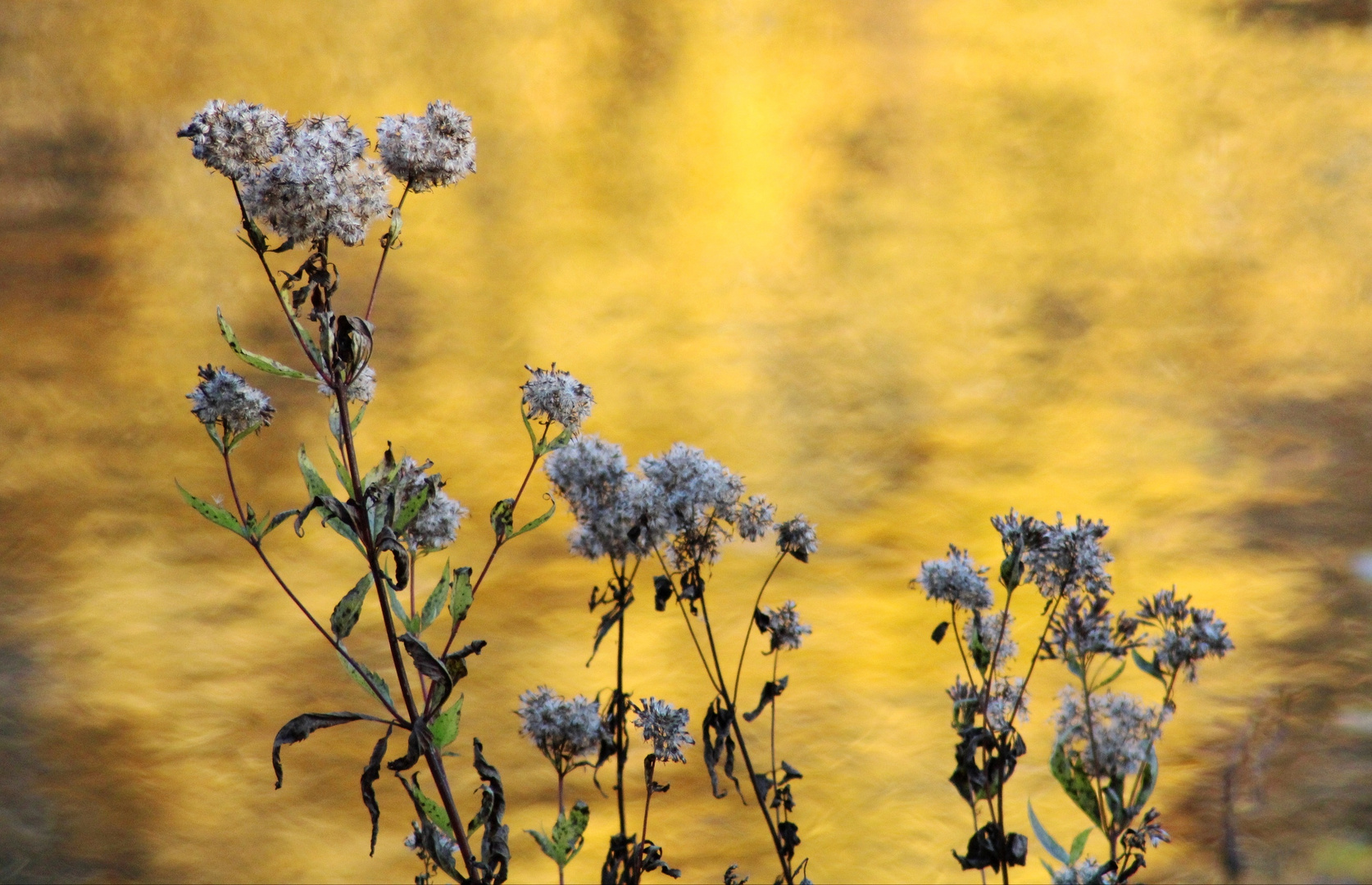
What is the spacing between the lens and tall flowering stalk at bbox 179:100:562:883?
2.31 feet

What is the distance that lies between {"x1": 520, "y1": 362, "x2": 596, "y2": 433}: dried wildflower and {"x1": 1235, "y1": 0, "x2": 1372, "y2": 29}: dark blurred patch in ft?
4.29

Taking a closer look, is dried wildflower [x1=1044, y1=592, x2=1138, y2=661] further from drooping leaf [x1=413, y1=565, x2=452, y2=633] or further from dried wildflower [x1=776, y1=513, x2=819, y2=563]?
drooping leaf [x1=413, y1=565, x2=452, y2=633]

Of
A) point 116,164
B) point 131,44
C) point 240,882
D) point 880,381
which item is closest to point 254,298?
point 116,164

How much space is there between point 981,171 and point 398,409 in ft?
2.90

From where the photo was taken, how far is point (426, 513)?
0.80 metres

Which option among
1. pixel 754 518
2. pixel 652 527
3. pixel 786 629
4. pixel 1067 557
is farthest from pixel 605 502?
pixel 1067 557

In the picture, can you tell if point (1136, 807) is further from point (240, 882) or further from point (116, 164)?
point (116, 164)

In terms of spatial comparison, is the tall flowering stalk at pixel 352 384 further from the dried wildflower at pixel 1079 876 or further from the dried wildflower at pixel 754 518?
the dried wildflower at pixel 1079 876

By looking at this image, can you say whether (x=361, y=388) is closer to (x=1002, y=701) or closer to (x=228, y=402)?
(x=228, y=402)

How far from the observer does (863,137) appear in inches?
63.0

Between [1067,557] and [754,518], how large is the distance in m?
0.23

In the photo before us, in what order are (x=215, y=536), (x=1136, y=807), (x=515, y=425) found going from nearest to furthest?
1. (x=1136, y=807)
2. (x=215, y=536)
3. (x=515, y=425)

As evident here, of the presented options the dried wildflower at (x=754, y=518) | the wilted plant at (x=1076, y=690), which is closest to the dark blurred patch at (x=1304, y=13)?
the wilted plant at (x=1076, y=690)

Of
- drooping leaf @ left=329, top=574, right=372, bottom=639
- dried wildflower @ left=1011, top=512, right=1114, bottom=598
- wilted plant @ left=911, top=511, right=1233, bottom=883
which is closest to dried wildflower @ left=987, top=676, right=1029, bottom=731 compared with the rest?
wilted plant @ left=911, top=511, right=1233, bottom=883
